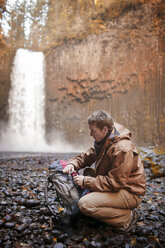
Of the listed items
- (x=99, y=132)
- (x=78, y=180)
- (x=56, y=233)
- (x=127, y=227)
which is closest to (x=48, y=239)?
(x=56, y=233)

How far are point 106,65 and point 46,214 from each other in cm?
1670

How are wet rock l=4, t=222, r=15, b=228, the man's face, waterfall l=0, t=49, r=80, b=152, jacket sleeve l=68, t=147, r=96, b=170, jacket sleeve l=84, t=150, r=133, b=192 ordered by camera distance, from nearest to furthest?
jacket sleeve l=84, t=150, r=133, b=192 → the man's face → wet rock l=4, t=222, r=15, b=228 → jacket sleeve l=68, t=147, r=96, b=170 → waterfall l=0, t=49, r=80, b=152

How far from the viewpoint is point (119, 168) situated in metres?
2.01

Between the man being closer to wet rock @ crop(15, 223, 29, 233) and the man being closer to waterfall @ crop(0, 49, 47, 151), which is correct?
wet rock @ crop(15, 223, 29, 233)

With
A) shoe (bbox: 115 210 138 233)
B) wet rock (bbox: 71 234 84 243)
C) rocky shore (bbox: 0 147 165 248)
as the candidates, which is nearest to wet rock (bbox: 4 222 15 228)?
rocky shore (bbox: 0 147 165 248)

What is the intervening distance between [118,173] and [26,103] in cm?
1777

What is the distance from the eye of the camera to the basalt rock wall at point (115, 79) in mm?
15711

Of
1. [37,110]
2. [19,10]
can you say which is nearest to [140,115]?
[37,110]

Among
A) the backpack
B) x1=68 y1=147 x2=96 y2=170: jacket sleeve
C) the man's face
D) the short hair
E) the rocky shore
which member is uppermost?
the short hair

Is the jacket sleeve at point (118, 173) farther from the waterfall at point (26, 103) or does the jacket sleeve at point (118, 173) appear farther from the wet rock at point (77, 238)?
→ the waterfall at point (26, 103)

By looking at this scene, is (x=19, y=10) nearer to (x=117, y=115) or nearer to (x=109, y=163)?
(x=117, y=115)

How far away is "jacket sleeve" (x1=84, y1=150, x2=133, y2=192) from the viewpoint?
2.02m

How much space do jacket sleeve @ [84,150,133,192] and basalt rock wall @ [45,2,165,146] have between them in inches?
558

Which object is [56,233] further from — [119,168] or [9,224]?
[119,168]
